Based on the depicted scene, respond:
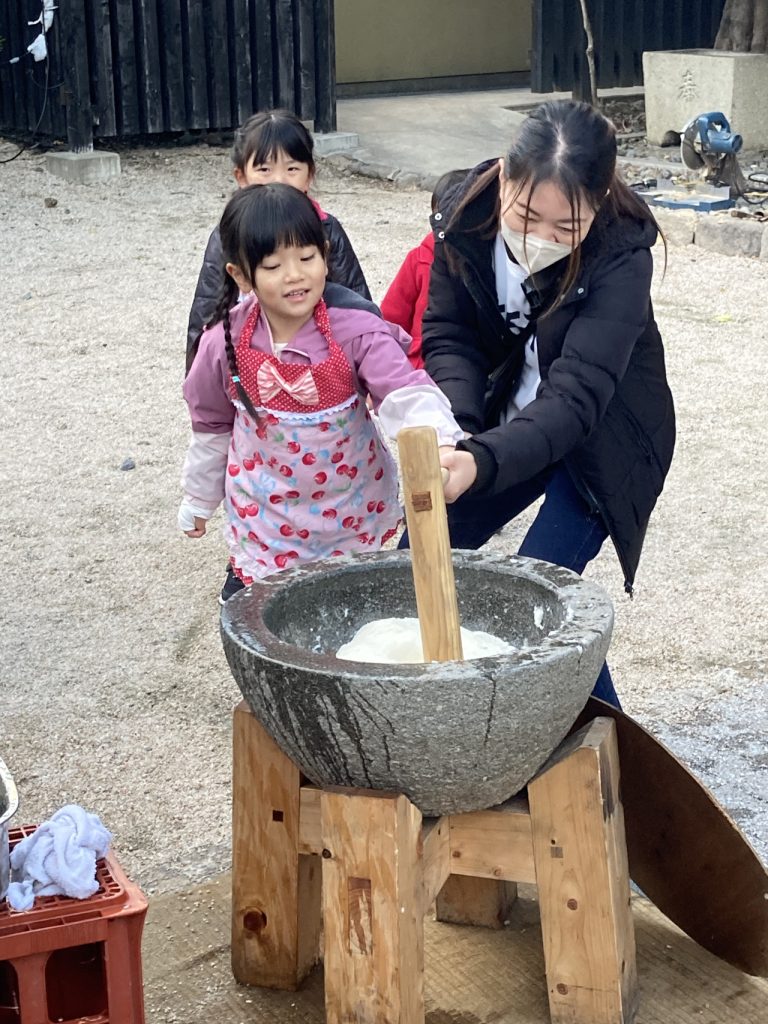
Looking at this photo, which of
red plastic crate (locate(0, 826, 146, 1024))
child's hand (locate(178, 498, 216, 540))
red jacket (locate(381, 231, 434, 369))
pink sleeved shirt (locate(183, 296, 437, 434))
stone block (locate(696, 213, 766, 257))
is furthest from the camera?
stone block (locate(696, 213, 766, 257))

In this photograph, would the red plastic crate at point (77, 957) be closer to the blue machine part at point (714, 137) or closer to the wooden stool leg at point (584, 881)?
the wooden stool leg at point (584, 881)

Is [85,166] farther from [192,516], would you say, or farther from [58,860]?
[58,860]

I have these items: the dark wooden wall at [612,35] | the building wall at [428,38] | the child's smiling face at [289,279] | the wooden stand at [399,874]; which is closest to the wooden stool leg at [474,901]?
the wooden stand at [399,874]

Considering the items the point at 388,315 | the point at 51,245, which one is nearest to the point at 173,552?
the point at 388,315

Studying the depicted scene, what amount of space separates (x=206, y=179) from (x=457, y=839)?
30.0 feet

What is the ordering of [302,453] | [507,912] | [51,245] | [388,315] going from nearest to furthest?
[507,912], [302,453], [388,315], [51,245]

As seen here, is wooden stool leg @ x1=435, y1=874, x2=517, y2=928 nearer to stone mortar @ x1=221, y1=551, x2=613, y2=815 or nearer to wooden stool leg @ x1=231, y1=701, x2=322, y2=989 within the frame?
wooden stool leg @ x1=231, y1=701, x2=322, y2=989

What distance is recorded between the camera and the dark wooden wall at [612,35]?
1280 centimetres

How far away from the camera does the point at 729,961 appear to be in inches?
95.4

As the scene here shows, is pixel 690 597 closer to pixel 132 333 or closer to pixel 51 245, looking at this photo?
pixel 132 333

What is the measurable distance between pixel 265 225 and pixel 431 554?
84 centimetres

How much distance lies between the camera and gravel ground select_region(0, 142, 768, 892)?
3.16m

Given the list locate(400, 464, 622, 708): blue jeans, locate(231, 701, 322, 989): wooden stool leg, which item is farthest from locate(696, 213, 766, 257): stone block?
locate(231, 701, 322, 989): wooden stool leg

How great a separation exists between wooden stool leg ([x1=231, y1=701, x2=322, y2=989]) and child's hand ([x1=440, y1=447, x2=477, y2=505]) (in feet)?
1.64
